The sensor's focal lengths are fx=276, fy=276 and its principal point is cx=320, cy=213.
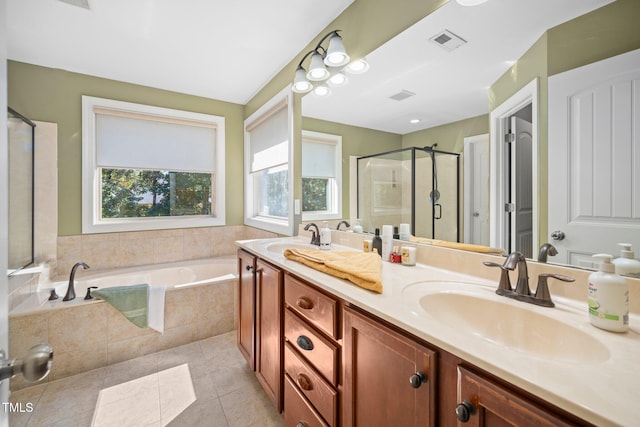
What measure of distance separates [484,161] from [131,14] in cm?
Answer: 230

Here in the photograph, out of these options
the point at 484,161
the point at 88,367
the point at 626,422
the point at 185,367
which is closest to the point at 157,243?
the point at 88,367

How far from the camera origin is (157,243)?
9.64ft

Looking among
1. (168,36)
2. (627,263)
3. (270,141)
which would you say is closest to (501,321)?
(627,263)

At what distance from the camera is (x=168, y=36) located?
6.72ft

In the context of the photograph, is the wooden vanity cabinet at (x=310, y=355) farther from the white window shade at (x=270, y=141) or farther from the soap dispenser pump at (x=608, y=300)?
the white window shade at (x=270, y=141)

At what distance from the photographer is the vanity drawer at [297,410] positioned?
116cm

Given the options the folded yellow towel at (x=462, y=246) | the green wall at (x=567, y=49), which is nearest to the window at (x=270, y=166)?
Result: the folded yellow towel at (x=462, y=246)

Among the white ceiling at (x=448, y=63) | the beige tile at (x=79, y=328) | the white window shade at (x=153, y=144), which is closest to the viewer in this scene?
the white ceiling at (x=448, y=63)

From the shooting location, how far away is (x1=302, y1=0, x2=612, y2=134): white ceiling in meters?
0.98

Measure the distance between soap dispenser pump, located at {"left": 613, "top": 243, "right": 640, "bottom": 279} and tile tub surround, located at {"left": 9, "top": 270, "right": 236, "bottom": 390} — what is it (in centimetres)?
250

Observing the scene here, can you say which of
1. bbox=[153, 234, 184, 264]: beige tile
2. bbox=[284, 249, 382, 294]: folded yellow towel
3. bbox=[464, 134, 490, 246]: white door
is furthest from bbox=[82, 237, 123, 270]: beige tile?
bbox=[464, 134, 490, 246]: white door

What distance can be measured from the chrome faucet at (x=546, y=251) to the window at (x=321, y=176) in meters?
1.22

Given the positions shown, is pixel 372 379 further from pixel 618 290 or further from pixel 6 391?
pixel 6 391

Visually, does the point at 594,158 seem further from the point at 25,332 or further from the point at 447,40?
the point at 25,332
